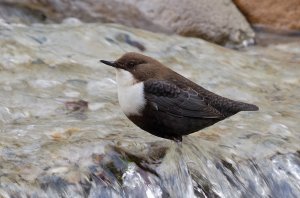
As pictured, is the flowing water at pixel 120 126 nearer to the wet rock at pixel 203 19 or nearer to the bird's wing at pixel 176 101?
the bird's wing at pixel 176 101

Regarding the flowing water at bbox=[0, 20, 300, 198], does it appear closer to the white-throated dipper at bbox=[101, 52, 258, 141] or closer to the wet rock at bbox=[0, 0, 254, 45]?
the white-throated dipper at bbox=[101, 52, 258, 141]

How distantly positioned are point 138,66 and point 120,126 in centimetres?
63

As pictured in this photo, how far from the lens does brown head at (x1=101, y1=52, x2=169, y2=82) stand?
15.1ft

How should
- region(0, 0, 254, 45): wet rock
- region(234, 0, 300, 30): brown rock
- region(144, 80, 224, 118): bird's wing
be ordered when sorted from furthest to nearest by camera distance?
1. region(234, 0, 300, 30): brown rock
2. region(0, 0, 254, 45): wet rock
3. region(144, 80, 224, 118): bird's wing

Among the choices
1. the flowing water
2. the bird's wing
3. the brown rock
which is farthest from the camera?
the brown rock

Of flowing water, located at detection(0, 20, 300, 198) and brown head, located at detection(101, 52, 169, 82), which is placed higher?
brown head, located at detection(101, 52, 169, 82)

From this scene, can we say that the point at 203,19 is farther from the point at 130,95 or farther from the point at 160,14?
the point at 130,95

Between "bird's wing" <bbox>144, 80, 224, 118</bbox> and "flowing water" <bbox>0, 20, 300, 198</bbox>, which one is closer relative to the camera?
"flowing water" <bbox>0, 20, 300, 198</bbox>

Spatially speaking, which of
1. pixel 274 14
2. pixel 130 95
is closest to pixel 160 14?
pixel 274 14

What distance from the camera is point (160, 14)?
8.16m

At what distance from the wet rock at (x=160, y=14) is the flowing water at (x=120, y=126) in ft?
1.60

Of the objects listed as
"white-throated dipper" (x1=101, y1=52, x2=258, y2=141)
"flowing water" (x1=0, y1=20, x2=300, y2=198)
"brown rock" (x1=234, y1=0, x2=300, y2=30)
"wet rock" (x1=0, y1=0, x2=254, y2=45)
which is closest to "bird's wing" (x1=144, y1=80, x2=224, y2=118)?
"white-throated dipper" (x1=101, y1=52, x2=258, y2=141)

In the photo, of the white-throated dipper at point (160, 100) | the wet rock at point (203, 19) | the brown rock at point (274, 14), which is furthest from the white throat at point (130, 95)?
the brown rock at point (274, 14)

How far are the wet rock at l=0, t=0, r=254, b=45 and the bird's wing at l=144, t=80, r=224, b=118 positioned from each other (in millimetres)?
3333
